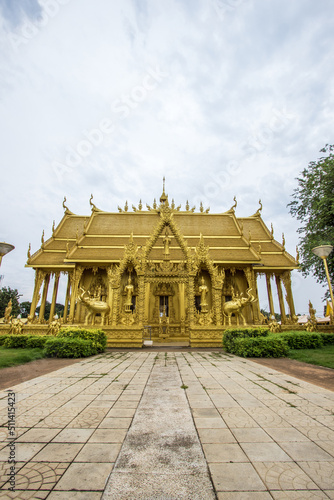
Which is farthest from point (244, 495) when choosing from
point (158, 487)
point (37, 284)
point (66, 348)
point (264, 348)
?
point (37, 284)

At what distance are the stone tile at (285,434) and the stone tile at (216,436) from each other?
0.42 m

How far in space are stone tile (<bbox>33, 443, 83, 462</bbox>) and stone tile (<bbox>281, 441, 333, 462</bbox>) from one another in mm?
1837

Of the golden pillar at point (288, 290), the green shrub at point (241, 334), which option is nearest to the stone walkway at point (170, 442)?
the green shrub at point (241, 334)

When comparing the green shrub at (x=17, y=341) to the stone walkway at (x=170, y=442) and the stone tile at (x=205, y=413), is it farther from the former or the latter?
the stone tile at (x=205, y=413)

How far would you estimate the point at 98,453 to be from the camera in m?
2.19

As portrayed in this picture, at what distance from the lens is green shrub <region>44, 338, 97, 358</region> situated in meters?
8.45

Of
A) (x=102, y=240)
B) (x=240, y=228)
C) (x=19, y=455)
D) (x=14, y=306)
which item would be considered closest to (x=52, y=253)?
(x=102, y=240)

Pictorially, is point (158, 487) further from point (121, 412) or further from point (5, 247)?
point (5, 247)

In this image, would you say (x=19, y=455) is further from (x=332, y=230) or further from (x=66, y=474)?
(x=332, y=230)

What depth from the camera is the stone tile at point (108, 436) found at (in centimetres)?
244

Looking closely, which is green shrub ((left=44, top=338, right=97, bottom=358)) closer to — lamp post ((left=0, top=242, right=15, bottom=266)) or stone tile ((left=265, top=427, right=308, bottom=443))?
lamp post ((left=0, top=242, right=15, bottom=266))

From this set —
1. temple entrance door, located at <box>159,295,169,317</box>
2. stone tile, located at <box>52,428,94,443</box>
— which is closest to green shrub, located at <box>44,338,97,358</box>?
stone tile, located at <box>52,428,94,443</box>

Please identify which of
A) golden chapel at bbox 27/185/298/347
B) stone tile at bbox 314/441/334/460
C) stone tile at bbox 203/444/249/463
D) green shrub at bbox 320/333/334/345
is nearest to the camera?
stone tile at bbox 203/444/249/463

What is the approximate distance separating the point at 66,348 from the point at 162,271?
709cm
